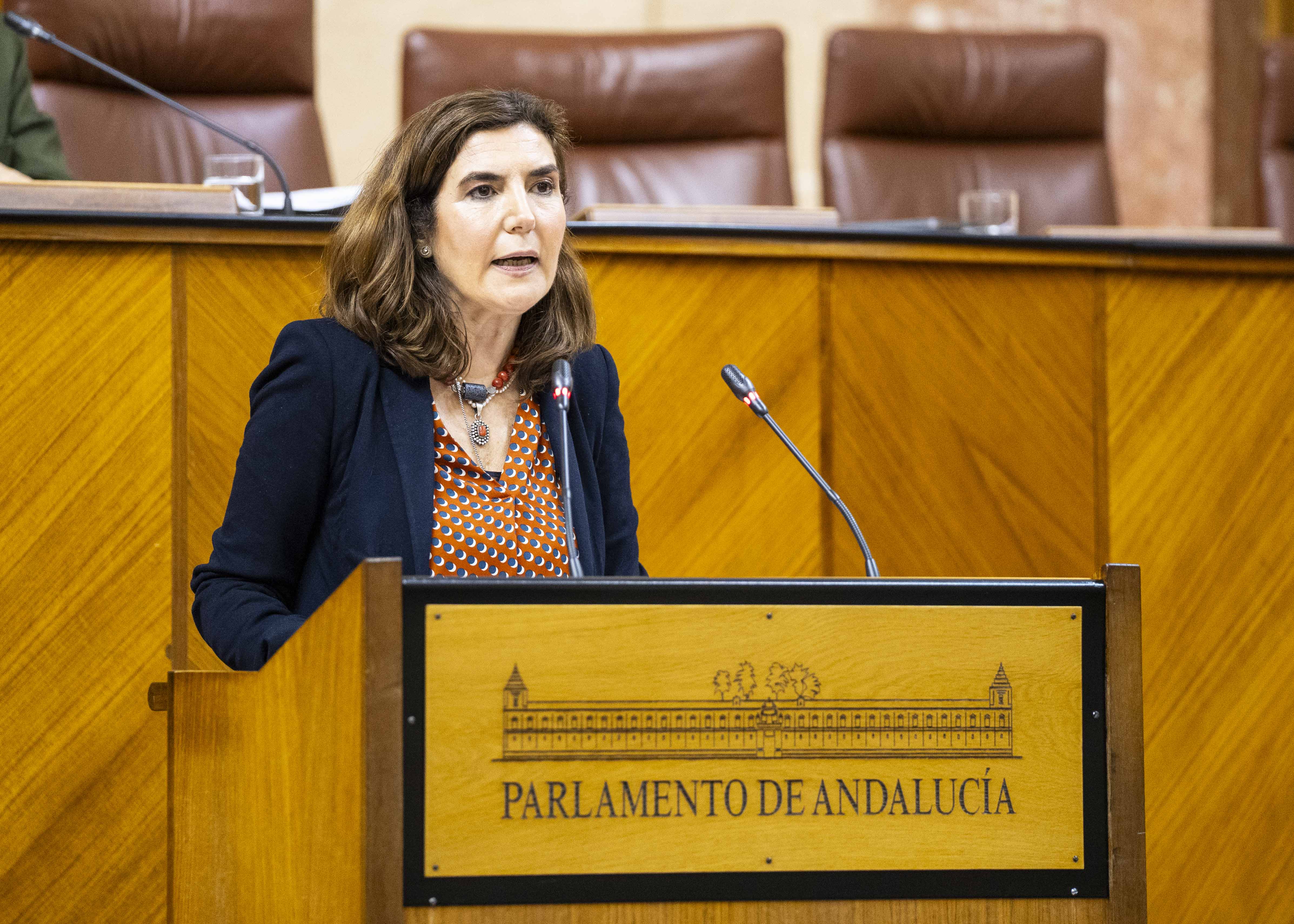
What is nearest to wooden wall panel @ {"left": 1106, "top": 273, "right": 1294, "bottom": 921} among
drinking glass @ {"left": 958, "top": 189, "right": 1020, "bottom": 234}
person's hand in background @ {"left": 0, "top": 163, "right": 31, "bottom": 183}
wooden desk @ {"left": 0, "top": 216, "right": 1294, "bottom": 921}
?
wooden desk @ {"left": 0, "top": 216, "right": 1294, "bottom": 921}

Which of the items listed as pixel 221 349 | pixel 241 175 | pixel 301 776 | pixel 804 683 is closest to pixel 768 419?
pixel 804 683

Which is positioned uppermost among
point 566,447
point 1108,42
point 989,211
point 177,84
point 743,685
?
point 1108,42

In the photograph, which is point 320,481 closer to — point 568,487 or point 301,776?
point 568,487

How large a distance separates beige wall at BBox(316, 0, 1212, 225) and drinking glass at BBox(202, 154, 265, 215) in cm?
187

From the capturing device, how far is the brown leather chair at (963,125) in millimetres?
2725

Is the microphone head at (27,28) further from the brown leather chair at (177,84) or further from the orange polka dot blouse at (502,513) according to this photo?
the orange polka dot blouse at (502,513)

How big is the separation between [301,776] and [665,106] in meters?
2.07

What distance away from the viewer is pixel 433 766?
33.6 inches

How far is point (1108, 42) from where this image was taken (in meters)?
3.67

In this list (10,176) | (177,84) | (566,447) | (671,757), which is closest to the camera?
(671,757)

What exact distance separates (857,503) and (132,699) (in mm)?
929

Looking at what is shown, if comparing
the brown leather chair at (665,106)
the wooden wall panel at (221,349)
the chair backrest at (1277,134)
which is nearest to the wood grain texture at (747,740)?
the wooden wall panel at (221,349)

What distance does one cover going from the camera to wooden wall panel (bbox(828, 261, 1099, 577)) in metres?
1.75

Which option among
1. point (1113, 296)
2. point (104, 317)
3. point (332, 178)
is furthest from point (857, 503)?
point (332, 178)
